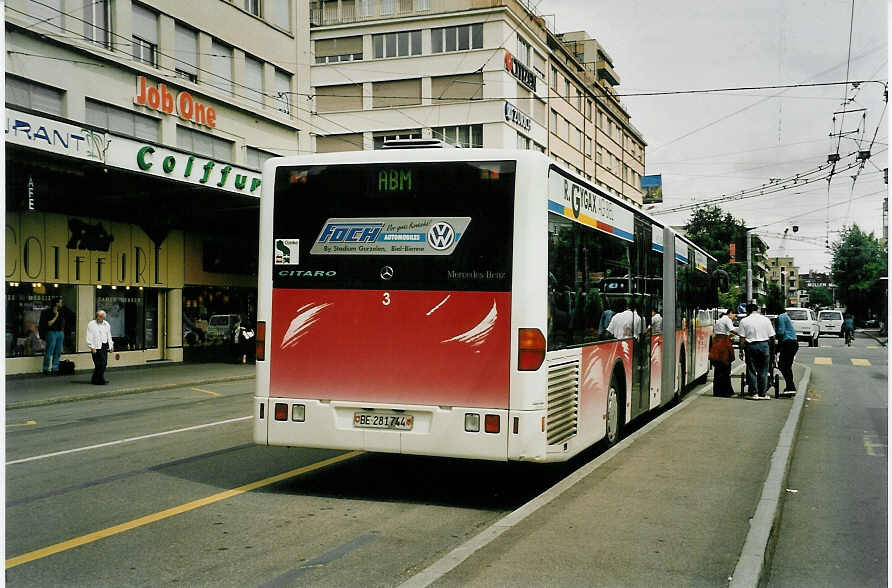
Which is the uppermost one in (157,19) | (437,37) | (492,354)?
(437,37)

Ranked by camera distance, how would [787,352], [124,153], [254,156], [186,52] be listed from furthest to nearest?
[254,156]
[186,52]
[124,153]
[787,352]

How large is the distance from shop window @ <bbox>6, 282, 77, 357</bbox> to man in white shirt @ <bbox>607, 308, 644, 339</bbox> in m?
16.1

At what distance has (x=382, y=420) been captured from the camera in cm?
731

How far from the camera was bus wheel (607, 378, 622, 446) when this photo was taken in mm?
9625

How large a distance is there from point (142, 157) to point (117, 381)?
527 centimetres

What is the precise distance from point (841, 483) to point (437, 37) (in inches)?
1812

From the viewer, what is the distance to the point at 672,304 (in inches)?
564

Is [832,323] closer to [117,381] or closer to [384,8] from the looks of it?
[384,8]

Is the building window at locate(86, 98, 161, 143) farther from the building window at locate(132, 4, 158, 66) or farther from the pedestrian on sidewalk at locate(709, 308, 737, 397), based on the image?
the pedestrian on sidewalk at locate(709, 308, 737, 397)

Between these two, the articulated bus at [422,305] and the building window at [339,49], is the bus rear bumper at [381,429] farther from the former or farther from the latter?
the building window at [339,49]

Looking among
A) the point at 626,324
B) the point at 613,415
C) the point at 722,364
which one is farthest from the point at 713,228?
the point at 613,415

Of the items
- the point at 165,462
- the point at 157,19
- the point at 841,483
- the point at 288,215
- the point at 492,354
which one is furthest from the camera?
the point at 157,19

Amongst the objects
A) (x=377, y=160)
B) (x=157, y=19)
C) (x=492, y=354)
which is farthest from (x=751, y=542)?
(x=157, y=19)

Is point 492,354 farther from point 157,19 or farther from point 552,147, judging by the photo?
point 552,147
